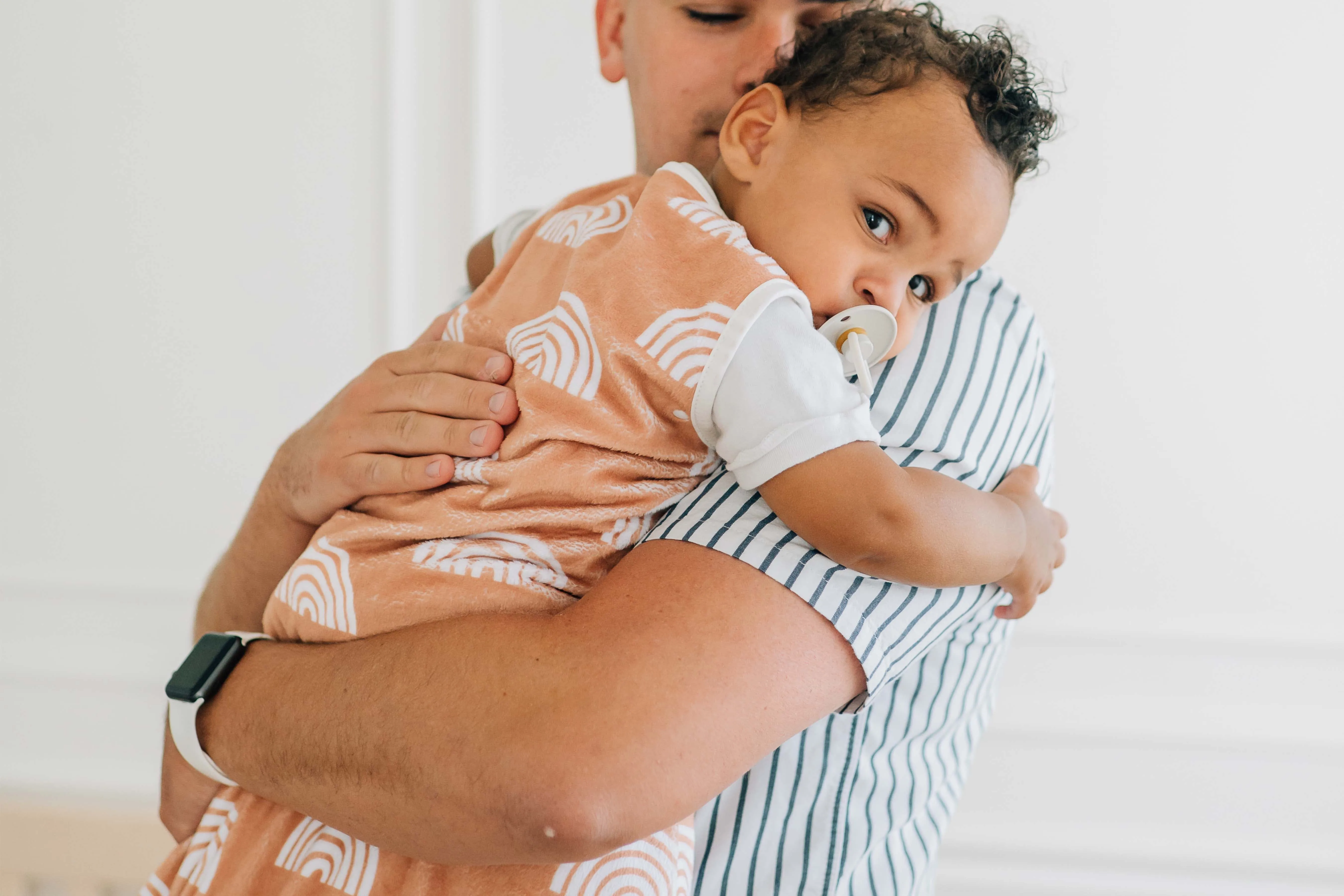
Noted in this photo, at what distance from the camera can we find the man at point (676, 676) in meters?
0.70

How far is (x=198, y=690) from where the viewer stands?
2.96 feet

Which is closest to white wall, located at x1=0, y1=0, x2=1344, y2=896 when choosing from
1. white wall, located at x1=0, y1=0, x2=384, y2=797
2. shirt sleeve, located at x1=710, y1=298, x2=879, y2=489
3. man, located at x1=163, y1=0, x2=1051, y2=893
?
white wall, located at x1=0, y1=0, x2=384, y2=797

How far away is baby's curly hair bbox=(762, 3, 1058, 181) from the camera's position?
2.83 feet

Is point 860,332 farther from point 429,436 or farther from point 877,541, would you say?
point 429,436

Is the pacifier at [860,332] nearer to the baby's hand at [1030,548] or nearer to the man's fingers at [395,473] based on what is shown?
the baby's hand at [1030,548]

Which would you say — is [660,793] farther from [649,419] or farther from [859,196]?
[859,196]

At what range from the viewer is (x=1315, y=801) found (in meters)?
1.87

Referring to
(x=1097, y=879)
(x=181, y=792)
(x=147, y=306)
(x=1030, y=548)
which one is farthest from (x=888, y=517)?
(x=147, y=306)

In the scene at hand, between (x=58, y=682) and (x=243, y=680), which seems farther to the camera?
(x=58, y=682)

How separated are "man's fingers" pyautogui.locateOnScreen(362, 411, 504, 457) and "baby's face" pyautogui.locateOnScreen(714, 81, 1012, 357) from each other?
31 cm

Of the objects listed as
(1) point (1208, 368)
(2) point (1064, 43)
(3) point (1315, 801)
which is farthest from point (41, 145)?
(3) point (1315, 801)

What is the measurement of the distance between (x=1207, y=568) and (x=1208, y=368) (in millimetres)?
380

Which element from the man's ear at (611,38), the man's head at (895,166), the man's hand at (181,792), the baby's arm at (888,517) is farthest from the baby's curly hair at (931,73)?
the man's hand at (181,792)

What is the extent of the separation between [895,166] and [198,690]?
801mm
